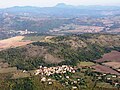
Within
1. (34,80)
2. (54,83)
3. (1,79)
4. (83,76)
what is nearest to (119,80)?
(83,76)

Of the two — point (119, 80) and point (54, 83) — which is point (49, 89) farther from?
point (119, 80)

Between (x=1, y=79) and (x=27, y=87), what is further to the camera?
(x=1, y=79)

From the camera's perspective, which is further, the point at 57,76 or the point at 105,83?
the point at 57,76

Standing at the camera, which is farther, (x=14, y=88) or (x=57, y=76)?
(x=57, y=76)

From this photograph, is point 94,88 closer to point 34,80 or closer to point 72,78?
point 72,78

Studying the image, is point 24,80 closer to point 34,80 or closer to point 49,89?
point 34,80

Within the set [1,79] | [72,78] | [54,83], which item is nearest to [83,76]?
[72,78]

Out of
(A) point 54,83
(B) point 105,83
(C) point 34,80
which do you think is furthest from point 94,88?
(C) point 34,80
